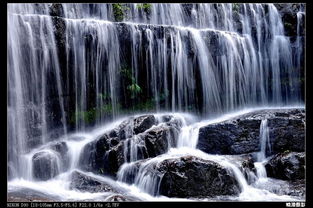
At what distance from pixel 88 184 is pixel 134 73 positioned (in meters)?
5.83

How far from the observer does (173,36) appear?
45.4 feet

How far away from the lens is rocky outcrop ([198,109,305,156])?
35.9 ft

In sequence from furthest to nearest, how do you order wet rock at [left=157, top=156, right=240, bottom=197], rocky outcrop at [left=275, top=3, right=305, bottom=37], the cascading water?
rocky outcrop at [left=275, top=3, right=305, bottom=37], the cascading water, wet rock at [left=157, top=156, right=240, bottom=197]

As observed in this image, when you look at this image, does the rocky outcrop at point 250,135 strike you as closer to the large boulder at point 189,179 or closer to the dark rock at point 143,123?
the dark rock at point 143,123

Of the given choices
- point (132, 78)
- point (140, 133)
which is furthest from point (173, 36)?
point (140, 133)

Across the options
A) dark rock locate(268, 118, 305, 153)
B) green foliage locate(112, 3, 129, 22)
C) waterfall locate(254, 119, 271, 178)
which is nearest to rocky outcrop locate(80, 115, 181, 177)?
waterfall locate(254, 119, 271, 178)

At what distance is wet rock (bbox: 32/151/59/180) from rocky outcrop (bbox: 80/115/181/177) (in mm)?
895

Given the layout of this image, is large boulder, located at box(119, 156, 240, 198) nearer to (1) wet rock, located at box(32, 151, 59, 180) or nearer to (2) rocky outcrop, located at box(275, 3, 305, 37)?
(1) wet rock, located at box(32, 151, 59, 180)

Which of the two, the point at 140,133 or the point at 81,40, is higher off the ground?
the point at 81,40

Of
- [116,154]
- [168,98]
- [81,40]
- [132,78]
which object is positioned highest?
[81,40]

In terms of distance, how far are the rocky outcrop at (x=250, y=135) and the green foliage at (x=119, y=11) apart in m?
6.69

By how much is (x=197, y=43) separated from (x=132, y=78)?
3.31m

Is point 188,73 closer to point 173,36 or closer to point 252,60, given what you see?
point 173,36
